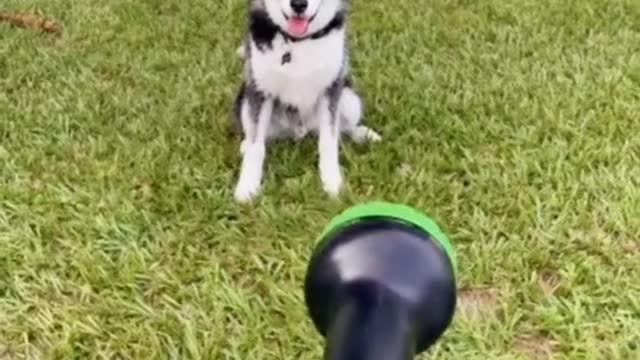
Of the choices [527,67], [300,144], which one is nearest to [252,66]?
[300,144]

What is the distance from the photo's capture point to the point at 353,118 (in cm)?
423

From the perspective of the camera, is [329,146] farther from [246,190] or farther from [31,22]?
[31,22]

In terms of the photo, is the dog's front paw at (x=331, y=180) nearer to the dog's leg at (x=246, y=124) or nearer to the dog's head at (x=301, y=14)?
the dog's leg at (x=246, y=124)

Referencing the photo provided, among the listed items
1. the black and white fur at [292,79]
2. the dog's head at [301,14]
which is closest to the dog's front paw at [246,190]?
the black and white fur at [292,79]

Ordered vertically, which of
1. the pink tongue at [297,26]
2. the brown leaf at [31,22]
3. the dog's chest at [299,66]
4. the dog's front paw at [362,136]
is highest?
the pink tongue at [297,26]

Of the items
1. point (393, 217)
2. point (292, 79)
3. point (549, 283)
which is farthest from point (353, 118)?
point (393, 217)

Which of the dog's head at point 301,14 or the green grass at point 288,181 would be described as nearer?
the green grass at point 288,181

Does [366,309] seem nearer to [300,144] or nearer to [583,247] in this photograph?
[583,247]

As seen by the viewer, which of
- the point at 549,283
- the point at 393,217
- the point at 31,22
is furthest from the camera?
the point at 31,22

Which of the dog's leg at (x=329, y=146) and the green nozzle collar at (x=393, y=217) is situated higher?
the green nozzle collar at (x=393, y=217)

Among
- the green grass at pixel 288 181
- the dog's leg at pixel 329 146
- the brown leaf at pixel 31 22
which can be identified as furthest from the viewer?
the brown leaf at pixel 31 22

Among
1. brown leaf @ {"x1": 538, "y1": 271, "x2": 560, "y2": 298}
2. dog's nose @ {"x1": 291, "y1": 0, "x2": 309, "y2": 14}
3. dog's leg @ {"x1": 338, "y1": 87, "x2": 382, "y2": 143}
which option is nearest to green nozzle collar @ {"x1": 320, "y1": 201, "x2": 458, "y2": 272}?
brown leaf @ {"x1": 538, "y1": 271, "x2": 560, "y2": 298}

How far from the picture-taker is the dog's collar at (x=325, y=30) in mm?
3783

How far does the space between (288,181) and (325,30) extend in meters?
0.60
